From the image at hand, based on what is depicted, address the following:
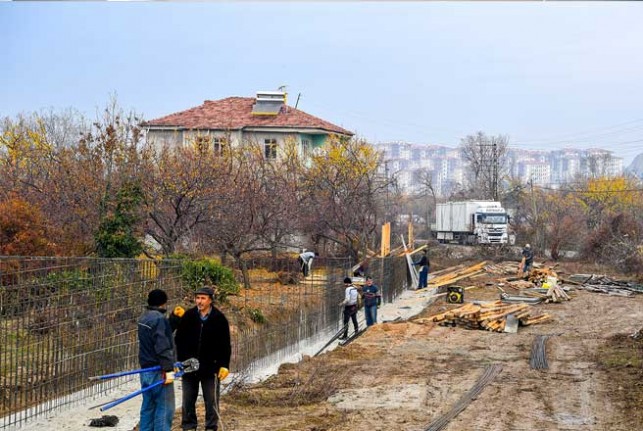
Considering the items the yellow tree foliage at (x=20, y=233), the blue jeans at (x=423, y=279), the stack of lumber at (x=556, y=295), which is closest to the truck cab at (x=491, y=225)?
the blue jeans at (x=423, y=279)

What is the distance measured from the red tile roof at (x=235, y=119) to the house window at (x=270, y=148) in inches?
42.8

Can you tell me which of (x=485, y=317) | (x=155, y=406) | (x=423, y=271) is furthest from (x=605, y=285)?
(x=155, y=406)

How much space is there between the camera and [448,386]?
47.9 ft

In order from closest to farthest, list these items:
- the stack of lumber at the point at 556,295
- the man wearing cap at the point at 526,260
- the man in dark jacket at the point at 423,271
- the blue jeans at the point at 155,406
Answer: the blue jeans at the point at 155,406, the stack of lumber at the point at 556,295, the man in dark jacket at the point at 423,271, the man wearing cap at the point at 526,260

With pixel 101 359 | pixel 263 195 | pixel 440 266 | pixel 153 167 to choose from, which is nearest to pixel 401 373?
pixel 101 359

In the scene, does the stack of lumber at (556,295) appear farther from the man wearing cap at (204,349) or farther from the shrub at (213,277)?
the man wearing cap at (204,349)

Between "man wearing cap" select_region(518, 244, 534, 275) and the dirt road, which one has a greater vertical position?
"man wearing cap" select_region(518, 244, 534, 275)

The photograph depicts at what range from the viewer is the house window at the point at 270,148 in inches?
1932

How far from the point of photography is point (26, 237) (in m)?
18.3

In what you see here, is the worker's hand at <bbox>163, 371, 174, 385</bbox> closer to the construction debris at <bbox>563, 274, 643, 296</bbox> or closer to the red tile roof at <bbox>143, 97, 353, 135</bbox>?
the construction debris at <bbox>563, 274, 643, 296</bbox>

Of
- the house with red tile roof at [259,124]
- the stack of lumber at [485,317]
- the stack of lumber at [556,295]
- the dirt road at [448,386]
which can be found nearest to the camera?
the dirt road at [448,386]

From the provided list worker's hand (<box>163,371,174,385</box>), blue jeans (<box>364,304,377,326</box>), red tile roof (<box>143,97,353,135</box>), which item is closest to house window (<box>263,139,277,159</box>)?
red tile roof (<box>143,97,353,135</box>)

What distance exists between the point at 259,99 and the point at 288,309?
38.0 metres

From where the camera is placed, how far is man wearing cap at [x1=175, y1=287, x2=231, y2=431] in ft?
31.3
